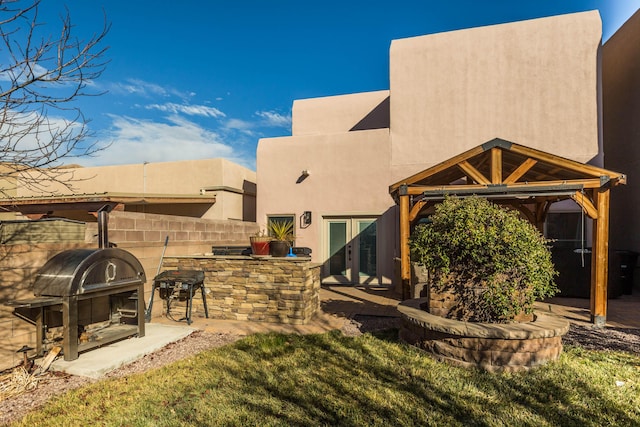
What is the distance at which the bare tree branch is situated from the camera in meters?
2.97

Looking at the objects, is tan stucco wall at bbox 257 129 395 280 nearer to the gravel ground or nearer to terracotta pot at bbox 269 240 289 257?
terracotta pot at bbox 269 240 289 257

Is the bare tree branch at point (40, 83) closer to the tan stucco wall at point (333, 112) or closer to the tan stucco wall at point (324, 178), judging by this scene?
the tan stucco wall at point (324, 178)

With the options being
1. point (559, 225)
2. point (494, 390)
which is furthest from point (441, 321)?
point (559, 225)

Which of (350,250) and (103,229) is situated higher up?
(103,229)

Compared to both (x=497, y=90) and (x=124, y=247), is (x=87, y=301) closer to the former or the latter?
(x=124, y=247)

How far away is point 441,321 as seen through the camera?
4500mm

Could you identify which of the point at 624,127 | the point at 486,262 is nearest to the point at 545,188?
the point at 486,262

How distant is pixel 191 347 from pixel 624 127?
14061 mm

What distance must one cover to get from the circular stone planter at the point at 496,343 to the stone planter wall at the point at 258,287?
2579 mm

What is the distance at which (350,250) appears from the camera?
1115 cm

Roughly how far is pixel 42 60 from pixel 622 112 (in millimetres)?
14985

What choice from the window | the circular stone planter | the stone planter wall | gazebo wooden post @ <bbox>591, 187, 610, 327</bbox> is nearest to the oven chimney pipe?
the stone planter wall

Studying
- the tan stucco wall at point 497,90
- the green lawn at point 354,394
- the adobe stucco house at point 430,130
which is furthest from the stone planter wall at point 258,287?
the tan stucco wall at point 497,90

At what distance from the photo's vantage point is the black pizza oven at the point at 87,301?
169 inches
